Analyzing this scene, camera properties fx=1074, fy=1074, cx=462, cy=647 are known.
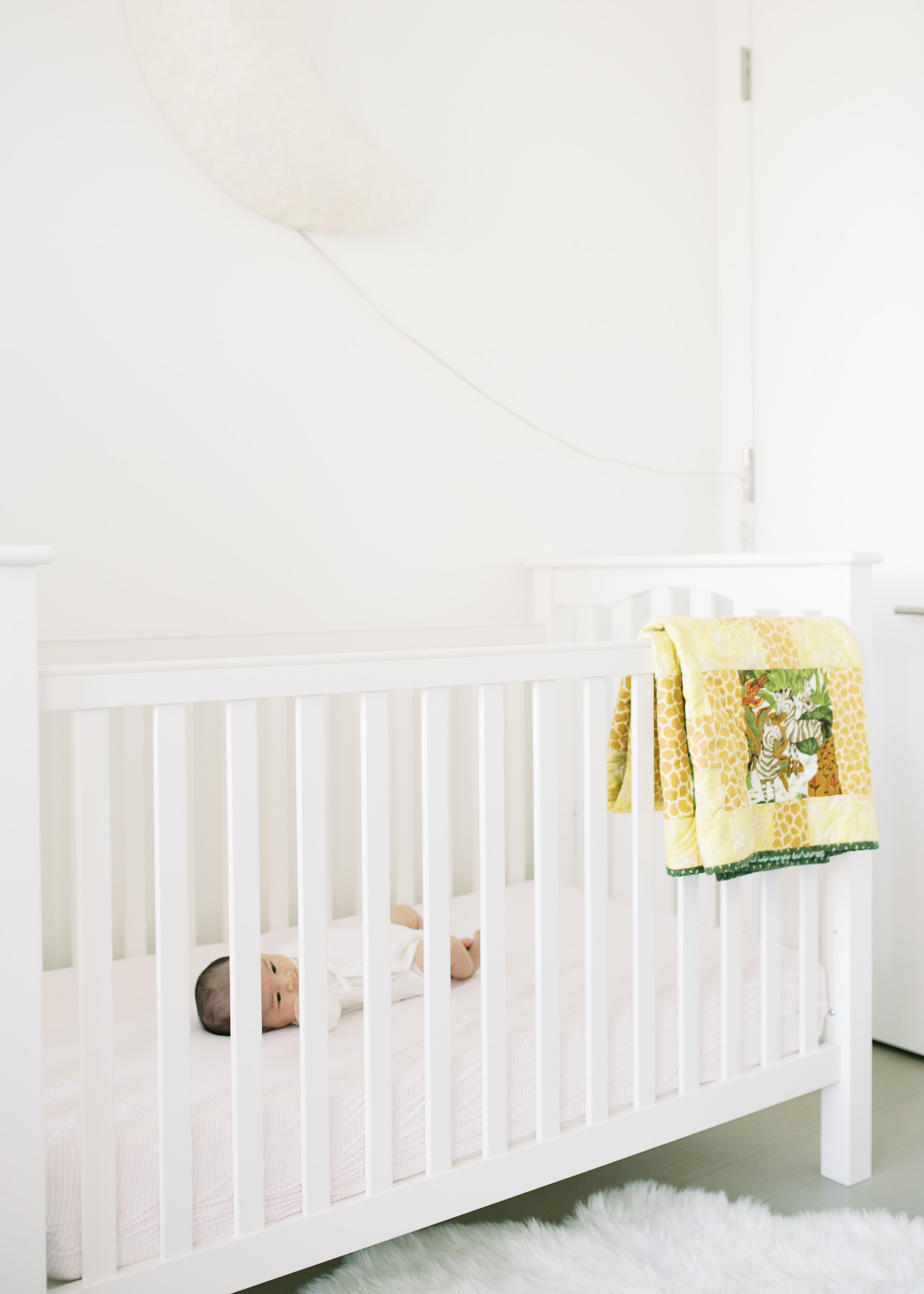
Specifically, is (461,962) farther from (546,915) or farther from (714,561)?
(714,561)

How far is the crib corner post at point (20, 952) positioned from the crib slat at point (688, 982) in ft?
2.55

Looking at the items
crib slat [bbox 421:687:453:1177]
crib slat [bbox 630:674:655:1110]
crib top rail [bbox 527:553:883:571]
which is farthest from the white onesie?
crib top rail [bbox 527:553:883:571]

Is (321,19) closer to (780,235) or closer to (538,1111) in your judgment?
(780,235)

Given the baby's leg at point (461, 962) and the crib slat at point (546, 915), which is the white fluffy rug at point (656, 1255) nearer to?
the crib slat at point (546, 915)

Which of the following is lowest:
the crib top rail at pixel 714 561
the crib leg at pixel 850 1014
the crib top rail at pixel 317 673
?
the crib leg at pixel 850 1014

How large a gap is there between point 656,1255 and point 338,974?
519 mm

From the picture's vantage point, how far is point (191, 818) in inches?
65.8

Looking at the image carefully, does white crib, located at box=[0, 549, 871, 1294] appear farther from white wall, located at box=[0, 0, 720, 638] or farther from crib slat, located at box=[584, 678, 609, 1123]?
white wall, located at box=[0, 0, 720, 638]

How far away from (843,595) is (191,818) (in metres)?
1.02

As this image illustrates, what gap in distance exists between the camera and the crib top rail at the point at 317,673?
1.00m

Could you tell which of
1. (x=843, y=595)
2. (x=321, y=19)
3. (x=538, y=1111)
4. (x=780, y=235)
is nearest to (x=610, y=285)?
(x=780, y=235)

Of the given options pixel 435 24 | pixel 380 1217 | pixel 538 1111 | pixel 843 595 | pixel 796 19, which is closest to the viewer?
pixel 380 1217

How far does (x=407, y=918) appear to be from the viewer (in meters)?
1.62

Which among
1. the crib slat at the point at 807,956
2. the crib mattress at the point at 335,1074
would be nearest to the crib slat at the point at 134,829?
the crib mattress at the point at 335,1074
